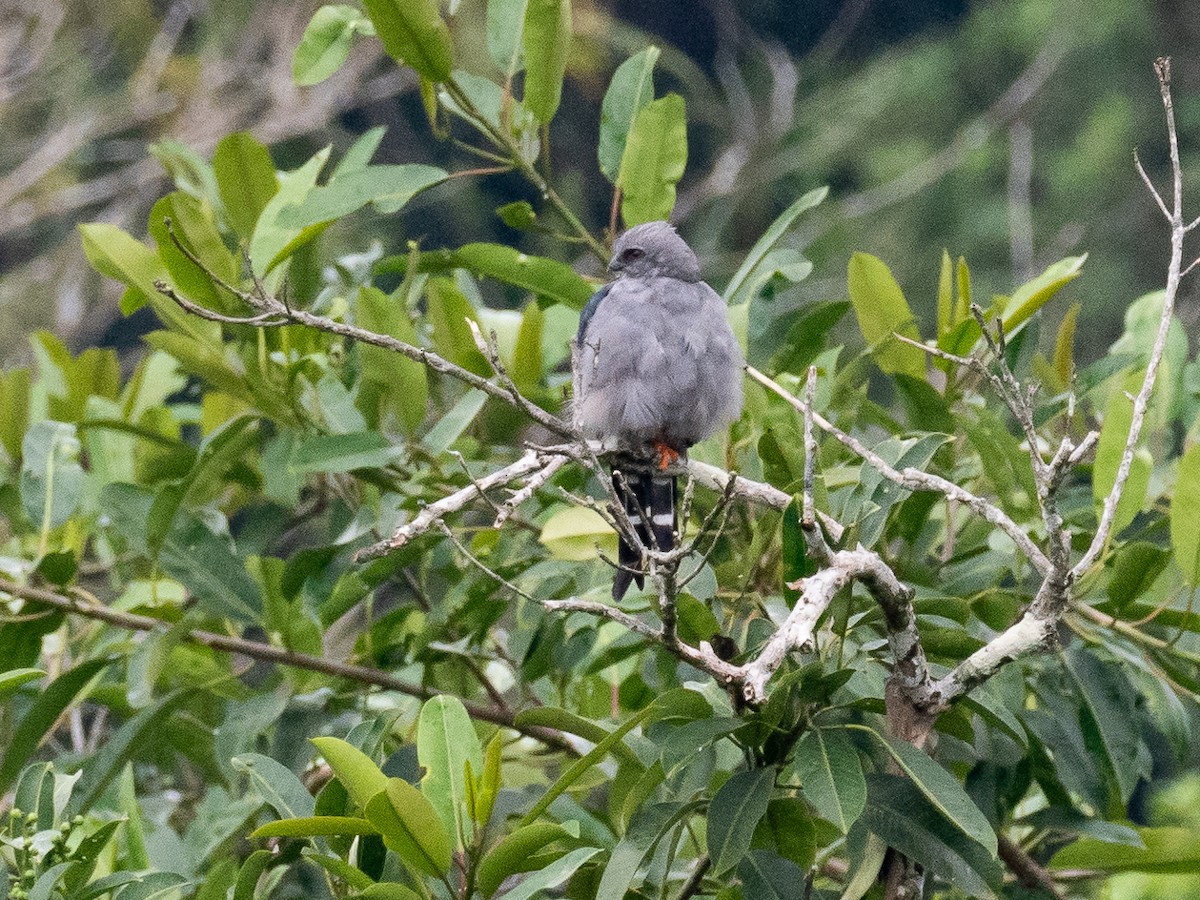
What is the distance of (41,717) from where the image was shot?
174 cm

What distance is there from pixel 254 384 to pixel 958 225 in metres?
9.73

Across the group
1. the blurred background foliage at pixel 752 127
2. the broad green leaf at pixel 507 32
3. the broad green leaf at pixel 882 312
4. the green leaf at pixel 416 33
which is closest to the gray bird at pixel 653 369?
the broad green leaf at pixel 882 312

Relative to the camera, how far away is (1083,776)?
168 centimetres

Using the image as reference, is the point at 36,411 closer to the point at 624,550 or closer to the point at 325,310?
the point at 325,310

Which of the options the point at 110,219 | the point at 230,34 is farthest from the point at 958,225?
the point at 110,219

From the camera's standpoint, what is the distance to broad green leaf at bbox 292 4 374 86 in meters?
1.92

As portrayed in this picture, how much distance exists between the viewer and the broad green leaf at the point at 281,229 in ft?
5.87

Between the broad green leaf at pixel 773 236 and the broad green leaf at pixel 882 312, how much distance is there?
4.1 inches

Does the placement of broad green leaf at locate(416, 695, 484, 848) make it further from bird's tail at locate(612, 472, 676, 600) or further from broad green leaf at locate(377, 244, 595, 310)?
broad green leaf at locate(377, 244, 595, 310)

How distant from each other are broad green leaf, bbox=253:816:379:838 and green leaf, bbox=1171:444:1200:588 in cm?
96

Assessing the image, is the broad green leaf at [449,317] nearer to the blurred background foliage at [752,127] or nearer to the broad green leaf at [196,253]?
the broad green leaf at [196,253]

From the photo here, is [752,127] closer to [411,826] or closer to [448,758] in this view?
[448,758]

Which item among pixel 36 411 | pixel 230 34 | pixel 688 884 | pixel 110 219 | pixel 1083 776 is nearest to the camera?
pixel 688 884

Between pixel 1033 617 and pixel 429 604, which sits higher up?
pixel 1033 617
